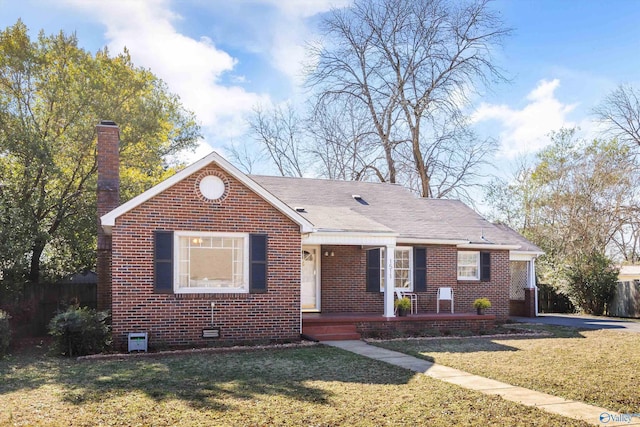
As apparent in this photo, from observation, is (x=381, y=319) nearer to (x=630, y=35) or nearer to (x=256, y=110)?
(x=630, y=35)

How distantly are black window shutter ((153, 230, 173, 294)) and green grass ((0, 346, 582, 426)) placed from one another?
1993 millimetres

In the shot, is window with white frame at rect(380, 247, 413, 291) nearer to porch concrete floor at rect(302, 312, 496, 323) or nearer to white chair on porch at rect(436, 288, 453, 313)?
white chair on porch at rect(436, 288, 453, 313)

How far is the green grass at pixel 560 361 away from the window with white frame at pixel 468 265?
366 cm

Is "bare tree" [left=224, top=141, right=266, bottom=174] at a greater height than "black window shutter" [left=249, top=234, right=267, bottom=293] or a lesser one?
greater

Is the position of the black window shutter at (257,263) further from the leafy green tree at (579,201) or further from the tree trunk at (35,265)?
the leafy green tree at (579,201)

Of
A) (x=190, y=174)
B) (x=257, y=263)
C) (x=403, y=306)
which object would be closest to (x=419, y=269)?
(x=403, y=306)

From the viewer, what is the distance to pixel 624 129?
1126 inches

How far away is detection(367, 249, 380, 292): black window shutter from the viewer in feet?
55.1

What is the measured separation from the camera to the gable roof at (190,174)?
1194 cm

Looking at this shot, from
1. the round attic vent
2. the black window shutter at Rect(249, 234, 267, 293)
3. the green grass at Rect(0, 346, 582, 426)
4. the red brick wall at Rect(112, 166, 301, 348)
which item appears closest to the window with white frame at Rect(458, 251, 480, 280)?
the red brick wall at Rect(112, 166, 301, 348)

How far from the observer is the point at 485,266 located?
1897cm

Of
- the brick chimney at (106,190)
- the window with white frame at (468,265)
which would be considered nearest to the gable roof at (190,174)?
the brick chimney at (106,190)

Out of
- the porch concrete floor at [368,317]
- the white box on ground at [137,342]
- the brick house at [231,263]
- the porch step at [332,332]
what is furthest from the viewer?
the porch concrete floor at [368,317]

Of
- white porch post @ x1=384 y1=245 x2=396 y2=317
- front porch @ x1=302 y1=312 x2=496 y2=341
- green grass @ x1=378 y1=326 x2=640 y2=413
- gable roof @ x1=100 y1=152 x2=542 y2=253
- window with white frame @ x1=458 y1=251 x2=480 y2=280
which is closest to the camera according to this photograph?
green grass @ x1=378 y1=326 x2=640 y2=413
